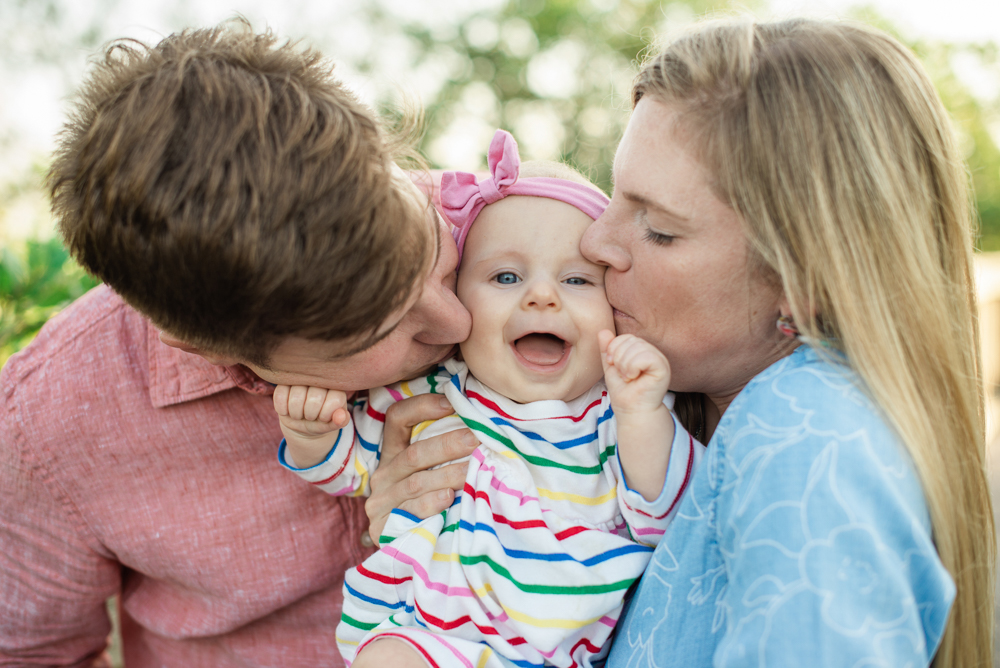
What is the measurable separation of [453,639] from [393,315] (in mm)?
756

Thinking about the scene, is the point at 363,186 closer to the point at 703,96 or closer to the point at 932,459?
the point at 703,96

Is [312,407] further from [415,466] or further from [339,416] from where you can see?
[415,466]

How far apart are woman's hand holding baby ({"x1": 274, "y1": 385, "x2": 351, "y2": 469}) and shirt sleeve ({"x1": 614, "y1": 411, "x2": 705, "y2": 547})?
2.26ft

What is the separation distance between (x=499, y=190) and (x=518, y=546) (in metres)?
0.92

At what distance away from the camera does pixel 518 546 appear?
161cm

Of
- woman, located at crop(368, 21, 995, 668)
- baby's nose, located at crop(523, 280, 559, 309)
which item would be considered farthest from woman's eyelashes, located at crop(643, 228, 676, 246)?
baby's nose, located at crop(523, 280, 559, 309)

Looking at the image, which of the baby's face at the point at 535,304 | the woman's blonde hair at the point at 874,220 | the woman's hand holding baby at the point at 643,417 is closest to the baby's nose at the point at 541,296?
the baby's face at the point at 535,304

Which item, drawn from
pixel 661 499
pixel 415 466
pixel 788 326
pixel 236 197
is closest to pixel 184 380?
pixel 415 466

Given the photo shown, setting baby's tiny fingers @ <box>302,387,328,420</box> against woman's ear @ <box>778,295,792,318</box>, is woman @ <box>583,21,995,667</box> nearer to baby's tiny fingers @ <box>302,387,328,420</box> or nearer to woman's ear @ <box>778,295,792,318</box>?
woman's ear @ <box>778,295,792,318</box>

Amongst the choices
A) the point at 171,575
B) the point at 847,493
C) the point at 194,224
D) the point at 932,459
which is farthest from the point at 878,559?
the point at 171,575

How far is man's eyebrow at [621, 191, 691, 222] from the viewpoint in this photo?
1.54m

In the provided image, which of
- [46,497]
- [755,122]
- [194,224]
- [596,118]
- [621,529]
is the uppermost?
[755,122]

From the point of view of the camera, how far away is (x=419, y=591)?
63.9 inches

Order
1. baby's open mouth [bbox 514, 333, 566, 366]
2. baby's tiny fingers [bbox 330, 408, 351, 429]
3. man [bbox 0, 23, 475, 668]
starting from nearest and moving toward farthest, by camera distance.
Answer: man [bbox 0, 23, 475, 668] < baby's tiny fingers [bbox 330, 408, 351, 429] < baby's open mouth [bbox 514, 333, 566, 366]
